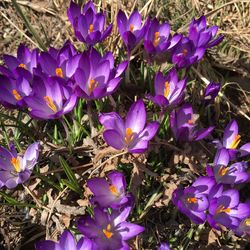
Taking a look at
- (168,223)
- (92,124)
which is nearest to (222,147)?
(168,223)

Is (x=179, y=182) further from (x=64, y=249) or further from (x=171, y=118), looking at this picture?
(x=64, y=249)

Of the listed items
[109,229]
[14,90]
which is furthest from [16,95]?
[109,229]

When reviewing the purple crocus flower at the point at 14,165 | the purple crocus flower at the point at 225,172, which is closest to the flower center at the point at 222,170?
the purple crocus flower at the point at 225,172

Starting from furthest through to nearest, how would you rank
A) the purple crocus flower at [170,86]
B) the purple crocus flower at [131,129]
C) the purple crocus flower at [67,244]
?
the purple crocus flower at [170,86] < the purple crocus flower at [131,129] < the purple crocus flower at [67,244]

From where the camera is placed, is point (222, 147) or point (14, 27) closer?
point (222, 147)

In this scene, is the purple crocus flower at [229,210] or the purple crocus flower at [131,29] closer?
the purple crocus flower at [229,210]

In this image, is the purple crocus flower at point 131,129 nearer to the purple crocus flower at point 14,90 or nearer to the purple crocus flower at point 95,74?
the purple crocus flower at point 95,74

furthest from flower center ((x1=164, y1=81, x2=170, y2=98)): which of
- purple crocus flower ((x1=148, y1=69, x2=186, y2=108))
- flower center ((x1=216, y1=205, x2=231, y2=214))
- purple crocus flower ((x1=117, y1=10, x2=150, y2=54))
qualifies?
flower center ((x1=216, y1=205, x2=231, y2=214))
